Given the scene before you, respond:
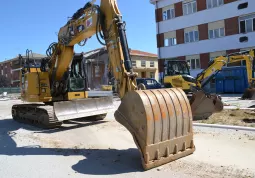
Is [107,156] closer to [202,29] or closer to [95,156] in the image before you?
[95,156]

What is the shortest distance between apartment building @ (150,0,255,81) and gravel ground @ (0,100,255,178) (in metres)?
20.7

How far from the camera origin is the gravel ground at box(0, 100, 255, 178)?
17.2 ft

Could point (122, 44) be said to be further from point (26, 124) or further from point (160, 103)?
point (26, 124)

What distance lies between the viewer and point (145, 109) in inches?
213

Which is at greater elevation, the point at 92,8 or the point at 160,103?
the point at 92,8

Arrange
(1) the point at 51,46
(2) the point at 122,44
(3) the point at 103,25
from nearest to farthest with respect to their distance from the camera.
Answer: (2) the point at 122,44 → (3) the point at 103,25 → (1) the point at 51,46

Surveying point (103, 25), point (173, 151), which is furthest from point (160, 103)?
point (103, 25)

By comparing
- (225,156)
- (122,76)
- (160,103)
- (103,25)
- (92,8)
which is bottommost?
(225,156)

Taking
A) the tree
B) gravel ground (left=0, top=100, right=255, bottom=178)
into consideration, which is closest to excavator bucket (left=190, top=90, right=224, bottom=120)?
gravel ground (left=0, top=100, right=255, bottom=178)

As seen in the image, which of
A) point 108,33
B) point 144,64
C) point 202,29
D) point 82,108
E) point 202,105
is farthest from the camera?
point 144,64

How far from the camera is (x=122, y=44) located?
6766 millimetres

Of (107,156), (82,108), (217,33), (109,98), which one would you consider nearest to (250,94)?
(109,98)

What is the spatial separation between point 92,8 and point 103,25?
96 centimetres

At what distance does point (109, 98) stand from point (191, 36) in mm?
21078
